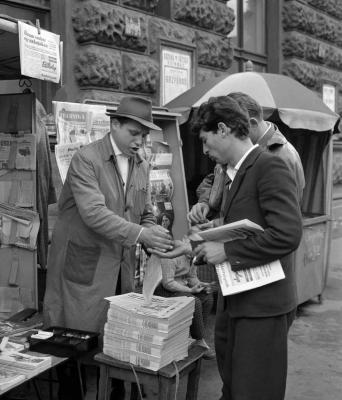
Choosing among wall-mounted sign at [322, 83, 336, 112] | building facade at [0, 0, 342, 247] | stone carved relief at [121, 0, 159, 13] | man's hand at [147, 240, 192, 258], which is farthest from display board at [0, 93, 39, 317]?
wall-mounted sign at [322, 83, 336, 112]

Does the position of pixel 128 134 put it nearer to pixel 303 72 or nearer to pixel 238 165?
pixel 238 165

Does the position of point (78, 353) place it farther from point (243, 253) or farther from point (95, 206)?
point (243, 253)

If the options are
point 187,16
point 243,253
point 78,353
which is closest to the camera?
point 243,253

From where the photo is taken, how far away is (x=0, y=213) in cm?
396

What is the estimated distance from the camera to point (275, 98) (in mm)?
5512

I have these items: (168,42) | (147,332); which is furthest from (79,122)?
(168,42)

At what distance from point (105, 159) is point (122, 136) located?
159mm

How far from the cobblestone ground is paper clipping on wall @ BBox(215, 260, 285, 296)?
157 centimetres

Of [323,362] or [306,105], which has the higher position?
[306,105]

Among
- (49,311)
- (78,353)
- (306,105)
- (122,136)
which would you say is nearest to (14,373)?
(78,353)

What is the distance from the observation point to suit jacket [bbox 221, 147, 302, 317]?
242cm

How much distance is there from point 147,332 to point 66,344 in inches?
18.3

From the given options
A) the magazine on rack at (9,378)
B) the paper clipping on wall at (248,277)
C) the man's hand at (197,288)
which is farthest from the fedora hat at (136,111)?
the man's hand at (197,288)

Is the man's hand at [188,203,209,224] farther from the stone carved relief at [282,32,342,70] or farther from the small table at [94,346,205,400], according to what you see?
the stone carved relief at [282,32,342,70]
